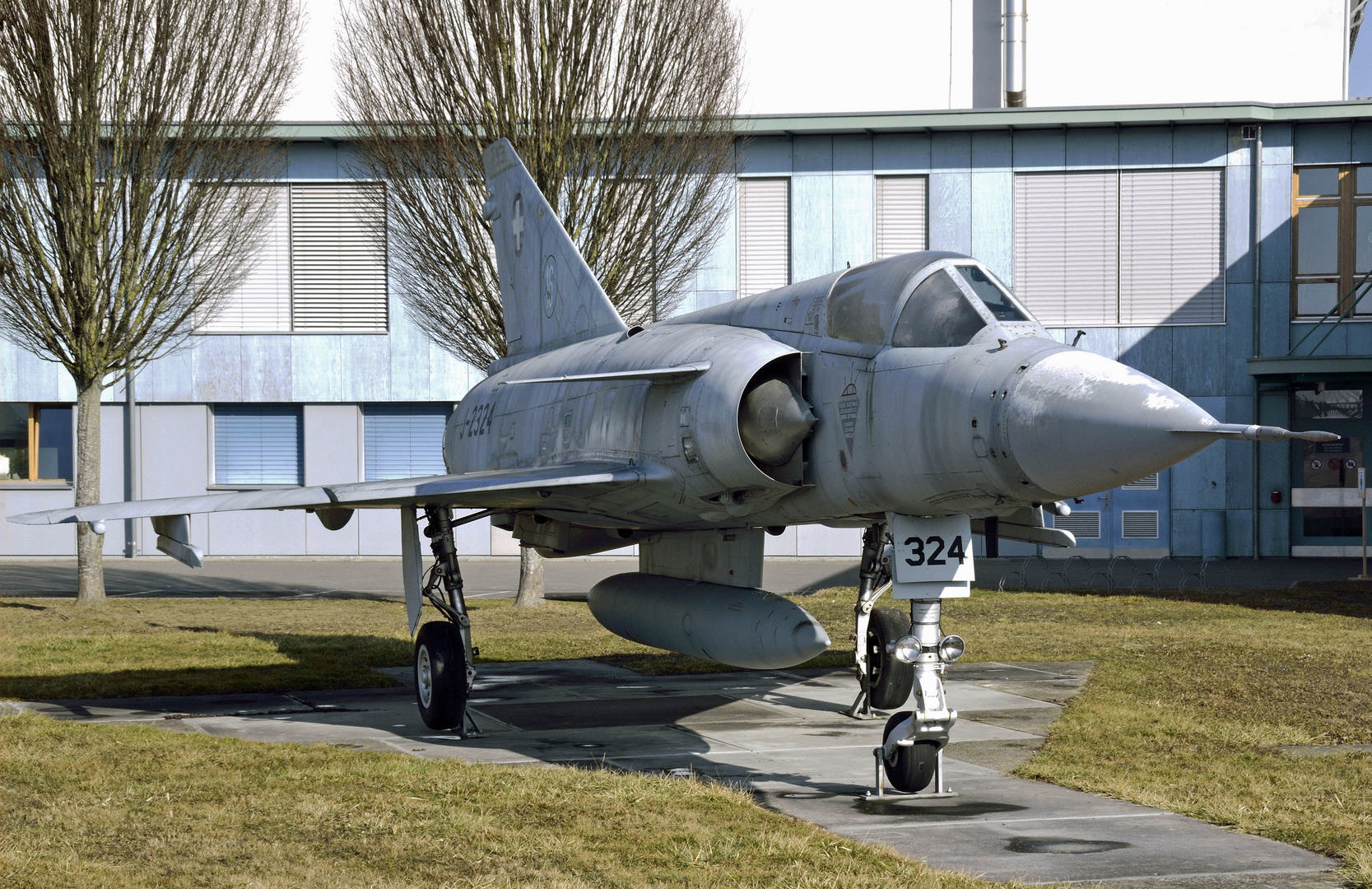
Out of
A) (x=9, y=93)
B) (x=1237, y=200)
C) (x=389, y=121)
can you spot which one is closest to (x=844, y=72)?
(x=1237, y=200)

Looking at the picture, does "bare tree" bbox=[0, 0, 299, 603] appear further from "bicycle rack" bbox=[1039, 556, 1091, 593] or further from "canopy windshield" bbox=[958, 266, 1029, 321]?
"bicycle rack" bbox=[1039, 556, 1091, 593]

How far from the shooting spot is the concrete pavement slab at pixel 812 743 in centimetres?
688

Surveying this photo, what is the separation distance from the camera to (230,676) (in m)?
14.4

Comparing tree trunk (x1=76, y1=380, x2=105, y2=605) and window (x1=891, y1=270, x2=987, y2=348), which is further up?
window (x1=891, y1=270, x2=987, y2=348)

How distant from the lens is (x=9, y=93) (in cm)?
1958

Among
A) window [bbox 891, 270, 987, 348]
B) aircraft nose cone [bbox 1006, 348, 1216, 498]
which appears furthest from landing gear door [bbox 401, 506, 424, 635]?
aircraft nose cone [bbox 1006, 348, 1216, 498]

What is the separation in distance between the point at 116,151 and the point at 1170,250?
23.2m

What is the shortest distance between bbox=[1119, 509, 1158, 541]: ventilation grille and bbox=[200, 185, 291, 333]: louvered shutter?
20907mm

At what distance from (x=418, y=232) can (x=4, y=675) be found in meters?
10.1

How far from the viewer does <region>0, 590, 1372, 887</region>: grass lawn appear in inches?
339

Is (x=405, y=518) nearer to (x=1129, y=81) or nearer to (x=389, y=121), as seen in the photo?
(x=389, y=121)

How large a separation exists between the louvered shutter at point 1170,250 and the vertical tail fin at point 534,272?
775 inches

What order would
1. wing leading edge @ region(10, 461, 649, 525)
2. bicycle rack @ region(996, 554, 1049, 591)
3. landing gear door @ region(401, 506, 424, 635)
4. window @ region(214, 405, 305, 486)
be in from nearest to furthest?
wing leading edge @ region(10, 461, 649, 525) < landing gear door @ region(401, 506, 424, 635) < bicycle rack @ region(996, 554, 1049, 591) < window @ region(214, 405, 305, 486)

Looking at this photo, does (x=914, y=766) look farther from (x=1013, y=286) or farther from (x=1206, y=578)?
(x=1013, y=286)
